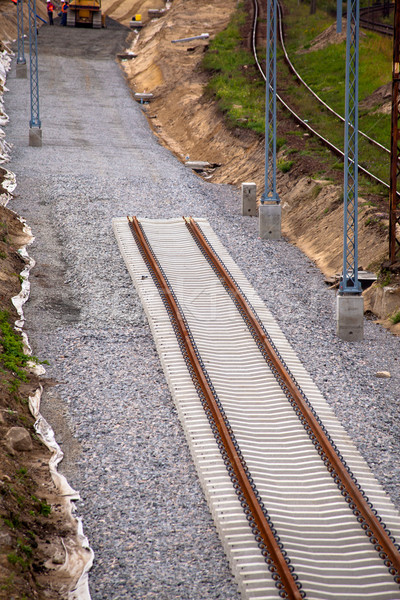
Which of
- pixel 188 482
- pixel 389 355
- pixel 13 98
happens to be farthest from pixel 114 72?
pixel 188 482

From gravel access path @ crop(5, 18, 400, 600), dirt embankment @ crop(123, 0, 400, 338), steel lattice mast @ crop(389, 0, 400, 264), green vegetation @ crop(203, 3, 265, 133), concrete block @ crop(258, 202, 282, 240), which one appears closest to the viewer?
gravel access path @ crop(5, 18, 400, 600)

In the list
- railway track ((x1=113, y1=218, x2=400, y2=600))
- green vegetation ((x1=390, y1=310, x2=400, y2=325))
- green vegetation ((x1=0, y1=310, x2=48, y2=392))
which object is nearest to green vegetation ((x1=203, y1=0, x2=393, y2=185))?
green vegetation ((x1=390, y1=310, x2=400, y2=325))

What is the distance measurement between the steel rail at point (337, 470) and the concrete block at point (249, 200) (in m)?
7.34

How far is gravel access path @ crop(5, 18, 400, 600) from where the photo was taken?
26.9ft

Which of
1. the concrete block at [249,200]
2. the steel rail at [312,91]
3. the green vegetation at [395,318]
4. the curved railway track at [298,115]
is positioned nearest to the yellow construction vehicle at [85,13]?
the curved railway track at [298,115]

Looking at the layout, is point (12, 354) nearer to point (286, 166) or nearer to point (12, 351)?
point (12, 351)

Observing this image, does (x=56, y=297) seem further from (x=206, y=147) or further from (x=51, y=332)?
(x=206, y=147)

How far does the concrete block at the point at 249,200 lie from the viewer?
859 inches

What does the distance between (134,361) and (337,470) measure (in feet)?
14.7

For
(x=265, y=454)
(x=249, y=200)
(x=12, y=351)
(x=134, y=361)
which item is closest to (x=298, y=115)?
(x=249, y=200)

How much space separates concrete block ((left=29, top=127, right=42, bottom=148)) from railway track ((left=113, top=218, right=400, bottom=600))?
13879 mm

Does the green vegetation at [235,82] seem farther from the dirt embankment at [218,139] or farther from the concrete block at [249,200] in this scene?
the concrete block at [249,200]

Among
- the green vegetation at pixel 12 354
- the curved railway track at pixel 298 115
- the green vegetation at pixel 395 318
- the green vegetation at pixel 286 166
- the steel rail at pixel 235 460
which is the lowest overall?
the green vegetation at pixel 395 318

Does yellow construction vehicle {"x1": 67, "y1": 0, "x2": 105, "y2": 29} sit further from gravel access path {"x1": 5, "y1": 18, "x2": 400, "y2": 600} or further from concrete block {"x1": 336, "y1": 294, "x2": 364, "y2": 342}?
concrete block {"x1": 336, "y1": 294, "x2": 364, "y2": 342}
